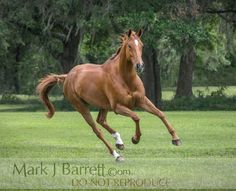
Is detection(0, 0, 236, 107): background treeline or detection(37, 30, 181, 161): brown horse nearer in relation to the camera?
detection(37, 30, 181, 161): brown horse

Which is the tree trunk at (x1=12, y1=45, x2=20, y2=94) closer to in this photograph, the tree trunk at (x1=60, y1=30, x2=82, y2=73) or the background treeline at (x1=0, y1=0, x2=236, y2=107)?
the background treeline at (x1=0, y1=0, x2=236, y2=107)

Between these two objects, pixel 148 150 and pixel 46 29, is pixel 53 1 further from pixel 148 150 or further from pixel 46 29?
pixel 148 150

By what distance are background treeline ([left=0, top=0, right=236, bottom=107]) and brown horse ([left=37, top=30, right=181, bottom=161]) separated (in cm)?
647

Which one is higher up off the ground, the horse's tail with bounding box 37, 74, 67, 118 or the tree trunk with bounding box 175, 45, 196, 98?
the horse's tail with bounding box 37, 74, 67, 118

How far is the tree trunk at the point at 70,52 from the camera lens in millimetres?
40794

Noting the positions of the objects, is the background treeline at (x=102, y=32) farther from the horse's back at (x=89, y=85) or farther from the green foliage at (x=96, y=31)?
the horse's back at (x=89, y=85)

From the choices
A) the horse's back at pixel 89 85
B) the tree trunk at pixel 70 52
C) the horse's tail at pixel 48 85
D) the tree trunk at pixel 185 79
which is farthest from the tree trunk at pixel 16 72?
the horse's back at pixel 89 85

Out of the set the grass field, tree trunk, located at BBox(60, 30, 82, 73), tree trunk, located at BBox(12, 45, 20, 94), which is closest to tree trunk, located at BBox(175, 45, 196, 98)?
tree trunk, located at BBox(60, 30, 82, 73)

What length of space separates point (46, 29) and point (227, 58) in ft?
94.2

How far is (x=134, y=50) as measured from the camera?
12.3 metres

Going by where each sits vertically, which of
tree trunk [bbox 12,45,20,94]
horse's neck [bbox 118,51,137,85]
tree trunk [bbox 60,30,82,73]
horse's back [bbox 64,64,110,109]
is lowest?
tree trunk [bbox 12,45,20,94]

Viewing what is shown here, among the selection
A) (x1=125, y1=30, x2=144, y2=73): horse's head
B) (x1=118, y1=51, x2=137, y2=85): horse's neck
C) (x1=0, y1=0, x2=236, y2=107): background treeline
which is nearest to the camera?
(x1=125, y1=30, x2=144, y2=73): horse's head

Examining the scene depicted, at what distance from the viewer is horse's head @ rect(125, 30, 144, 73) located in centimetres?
1207

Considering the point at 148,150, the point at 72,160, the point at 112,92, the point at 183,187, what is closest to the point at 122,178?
the point at 183,187
